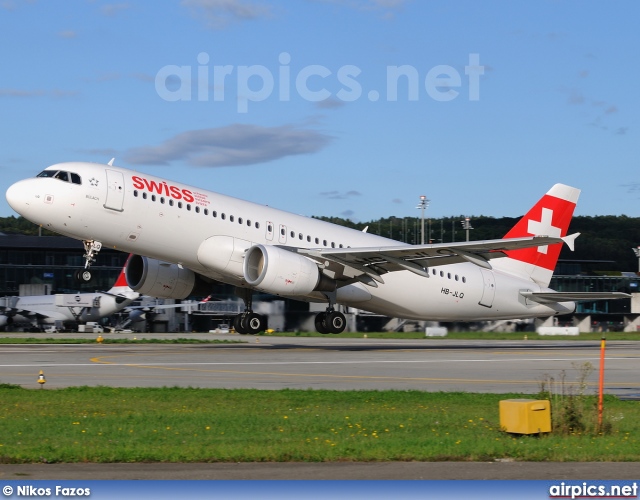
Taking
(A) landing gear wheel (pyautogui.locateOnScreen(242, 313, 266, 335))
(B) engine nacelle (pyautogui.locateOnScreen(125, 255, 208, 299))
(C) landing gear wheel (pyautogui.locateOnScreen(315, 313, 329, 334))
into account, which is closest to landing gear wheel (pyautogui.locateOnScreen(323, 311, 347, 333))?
(C) landing gear wheel (pyautogui.locateOnScreen(315, 313, 329, 334))

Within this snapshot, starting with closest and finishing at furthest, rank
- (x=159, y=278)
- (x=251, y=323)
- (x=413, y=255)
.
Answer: (x=413, y=255)
(x=159, y=278)
(x=251, y=323)

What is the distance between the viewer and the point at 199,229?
34.2m

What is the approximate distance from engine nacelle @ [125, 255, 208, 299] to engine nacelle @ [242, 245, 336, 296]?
5287 mm

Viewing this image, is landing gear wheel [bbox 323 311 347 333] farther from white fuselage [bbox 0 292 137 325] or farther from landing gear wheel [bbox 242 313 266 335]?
white fuselage [bbox 0 292 137 325]

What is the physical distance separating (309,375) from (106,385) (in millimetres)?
6179

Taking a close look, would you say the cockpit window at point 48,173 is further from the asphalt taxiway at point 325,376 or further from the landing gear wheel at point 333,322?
the landing gear wheel at point 333,322

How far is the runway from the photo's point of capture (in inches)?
876

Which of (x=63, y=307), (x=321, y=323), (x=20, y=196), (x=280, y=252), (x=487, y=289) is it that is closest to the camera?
(x=20, y=196)

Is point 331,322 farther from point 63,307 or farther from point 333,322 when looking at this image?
point 63,307

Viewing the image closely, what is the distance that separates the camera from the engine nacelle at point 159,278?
3847 centimetres

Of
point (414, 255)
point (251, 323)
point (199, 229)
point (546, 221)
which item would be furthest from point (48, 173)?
point (546, 221)

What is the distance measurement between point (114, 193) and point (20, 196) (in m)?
3.36

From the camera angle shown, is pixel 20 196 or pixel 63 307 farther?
pixel 63 307

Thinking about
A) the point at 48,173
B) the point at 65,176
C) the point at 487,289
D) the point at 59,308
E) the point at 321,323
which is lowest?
the point at 321,323
